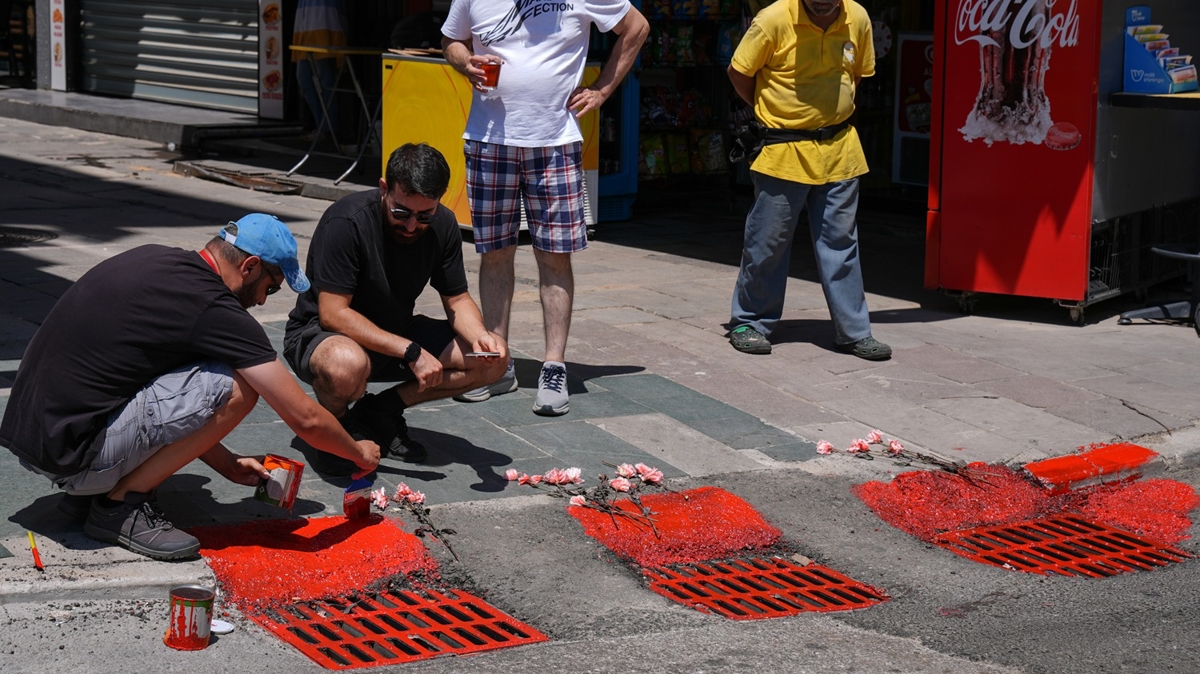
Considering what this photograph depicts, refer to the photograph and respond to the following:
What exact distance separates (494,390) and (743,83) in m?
2.12

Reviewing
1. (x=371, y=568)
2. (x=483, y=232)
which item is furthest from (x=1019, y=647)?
(x=483, y=232)

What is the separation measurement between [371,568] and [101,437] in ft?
3.01

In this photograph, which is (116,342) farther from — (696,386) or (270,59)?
(270,59)

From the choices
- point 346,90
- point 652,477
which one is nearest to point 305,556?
point 652,477

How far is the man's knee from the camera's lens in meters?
4.91

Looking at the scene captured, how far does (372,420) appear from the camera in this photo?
5.36 meters

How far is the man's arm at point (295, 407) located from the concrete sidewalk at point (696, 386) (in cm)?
43

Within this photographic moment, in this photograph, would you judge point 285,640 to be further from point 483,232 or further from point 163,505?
point 483,232

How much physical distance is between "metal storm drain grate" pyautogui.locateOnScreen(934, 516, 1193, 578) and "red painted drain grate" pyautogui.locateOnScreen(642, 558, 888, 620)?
24.3 inches

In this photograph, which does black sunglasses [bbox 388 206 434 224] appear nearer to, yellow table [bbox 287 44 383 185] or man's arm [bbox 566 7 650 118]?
man's arm [bbox 566 7 650 118]

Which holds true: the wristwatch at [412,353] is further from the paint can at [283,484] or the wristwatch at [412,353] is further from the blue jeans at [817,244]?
the blue jeans at [817,244]

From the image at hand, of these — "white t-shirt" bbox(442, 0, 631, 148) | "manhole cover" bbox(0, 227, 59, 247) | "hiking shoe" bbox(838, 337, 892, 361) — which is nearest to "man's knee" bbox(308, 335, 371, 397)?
"white t-shirt" bbox(442, 0, 631, 148)

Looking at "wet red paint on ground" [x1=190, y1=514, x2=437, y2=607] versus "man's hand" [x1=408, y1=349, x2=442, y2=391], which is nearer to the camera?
"wet red paint on ground" [x1=190, y1=514, x2=437, y2=607]

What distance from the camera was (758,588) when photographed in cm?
460
